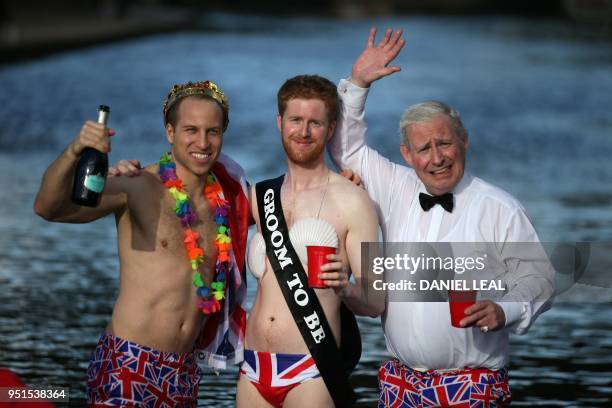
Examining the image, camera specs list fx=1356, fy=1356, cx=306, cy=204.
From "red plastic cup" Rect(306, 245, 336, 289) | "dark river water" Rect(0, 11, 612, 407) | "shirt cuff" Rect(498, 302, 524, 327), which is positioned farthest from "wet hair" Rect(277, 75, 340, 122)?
"dark river water" Rect(0, 11, 612, 407)

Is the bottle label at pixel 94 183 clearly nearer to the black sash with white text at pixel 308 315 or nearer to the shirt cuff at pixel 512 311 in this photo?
the black sash with white text at pixel 308 315

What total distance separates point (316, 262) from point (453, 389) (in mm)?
911

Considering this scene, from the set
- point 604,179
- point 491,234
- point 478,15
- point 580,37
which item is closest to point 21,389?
point 491,234

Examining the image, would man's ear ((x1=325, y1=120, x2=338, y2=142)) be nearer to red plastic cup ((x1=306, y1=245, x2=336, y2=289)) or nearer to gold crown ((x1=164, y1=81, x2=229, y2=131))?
gold crown ((x1=164, y1=81, x2=229, y2=131))

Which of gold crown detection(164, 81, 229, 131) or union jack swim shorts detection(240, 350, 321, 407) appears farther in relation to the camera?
gold crown detection(164, 81, 229, 131)

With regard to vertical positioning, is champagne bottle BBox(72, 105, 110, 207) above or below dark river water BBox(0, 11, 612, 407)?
below

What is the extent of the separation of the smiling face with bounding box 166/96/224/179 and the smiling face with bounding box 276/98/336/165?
30 cm

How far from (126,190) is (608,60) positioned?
36.5 m

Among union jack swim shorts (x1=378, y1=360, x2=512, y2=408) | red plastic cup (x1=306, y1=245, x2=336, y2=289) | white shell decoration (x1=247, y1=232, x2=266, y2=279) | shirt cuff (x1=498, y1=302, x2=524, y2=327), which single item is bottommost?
union jack swim shorts (x1=378, y1=360, x2=512, y2=408)

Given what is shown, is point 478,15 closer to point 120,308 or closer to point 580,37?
point 580,37

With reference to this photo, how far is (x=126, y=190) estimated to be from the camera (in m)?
5.99

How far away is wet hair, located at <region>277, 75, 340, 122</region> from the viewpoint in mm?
6004

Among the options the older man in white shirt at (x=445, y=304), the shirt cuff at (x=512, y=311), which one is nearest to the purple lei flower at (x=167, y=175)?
the older man in white shirt at (x=445, y=304)

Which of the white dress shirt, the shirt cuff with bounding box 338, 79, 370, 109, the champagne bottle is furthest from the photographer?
the shirt cuff with bounding box 338, 79, 370, 109
